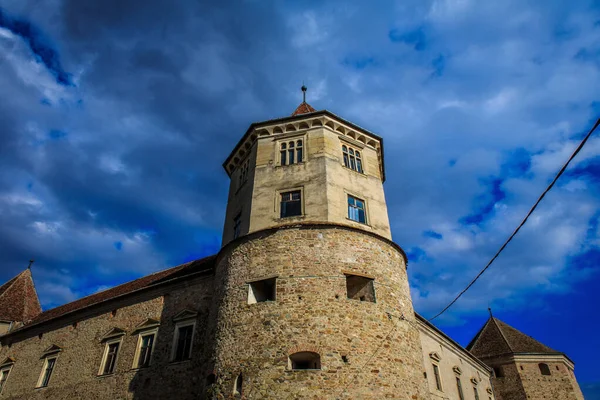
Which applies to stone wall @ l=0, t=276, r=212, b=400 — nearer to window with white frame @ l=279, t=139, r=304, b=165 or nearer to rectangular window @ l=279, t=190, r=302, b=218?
rectangular window @ l=279, t=190, r=302, b=218

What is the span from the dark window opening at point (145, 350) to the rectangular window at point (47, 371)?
7.41m

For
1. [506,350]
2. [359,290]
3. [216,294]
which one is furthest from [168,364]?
[506,350]

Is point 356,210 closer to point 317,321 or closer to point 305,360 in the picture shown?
point 317,321

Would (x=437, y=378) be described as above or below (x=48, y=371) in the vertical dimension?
below

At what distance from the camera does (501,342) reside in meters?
34.2

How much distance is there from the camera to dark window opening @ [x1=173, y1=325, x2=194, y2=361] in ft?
57.3

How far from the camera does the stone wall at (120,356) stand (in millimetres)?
16922

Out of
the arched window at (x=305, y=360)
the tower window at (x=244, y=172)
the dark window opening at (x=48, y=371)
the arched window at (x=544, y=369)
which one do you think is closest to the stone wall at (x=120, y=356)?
the dark window opening at (x=48, y=371)

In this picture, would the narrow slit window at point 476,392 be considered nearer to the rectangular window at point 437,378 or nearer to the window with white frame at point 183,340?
the rectangular window at point 437,378

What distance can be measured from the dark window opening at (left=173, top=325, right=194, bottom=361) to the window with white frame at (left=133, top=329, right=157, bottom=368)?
1.55 metres

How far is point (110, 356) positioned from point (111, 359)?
0.76 ft

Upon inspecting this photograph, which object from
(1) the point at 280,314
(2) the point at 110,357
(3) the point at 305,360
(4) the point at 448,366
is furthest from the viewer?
(4) the point at 448,366

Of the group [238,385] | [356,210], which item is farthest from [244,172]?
[238,385]

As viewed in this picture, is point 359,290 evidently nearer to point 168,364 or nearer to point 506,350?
point 168,364
